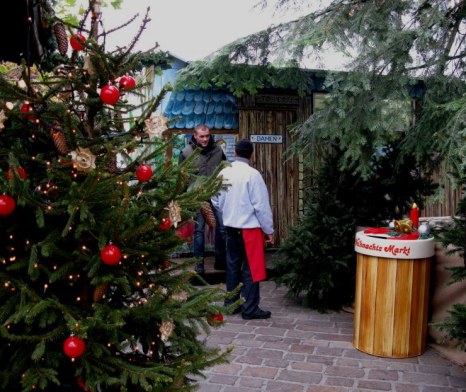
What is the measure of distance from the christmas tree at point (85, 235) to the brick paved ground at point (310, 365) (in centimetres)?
155

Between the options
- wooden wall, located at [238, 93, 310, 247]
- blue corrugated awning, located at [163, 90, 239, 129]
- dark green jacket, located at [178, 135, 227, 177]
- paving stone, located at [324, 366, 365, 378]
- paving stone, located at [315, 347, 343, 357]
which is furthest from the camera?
wooden wall, located at [238, 93, 310, 247]

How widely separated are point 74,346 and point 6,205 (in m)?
0.67

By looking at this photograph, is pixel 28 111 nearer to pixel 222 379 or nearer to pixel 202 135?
pixel 222 379

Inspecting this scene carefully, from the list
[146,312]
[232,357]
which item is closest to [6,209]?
[146,312]

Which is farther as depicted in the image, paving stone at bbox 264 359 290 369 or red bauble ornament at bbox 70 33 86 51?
paving stone at bbox 264 359 290 369

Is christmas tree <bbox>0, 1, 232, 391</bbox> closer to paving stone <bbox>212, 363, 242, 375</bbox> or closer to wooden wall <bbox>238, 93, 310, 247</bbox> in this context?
paving stone <bbox>212, 363, 242, 375</bbox>

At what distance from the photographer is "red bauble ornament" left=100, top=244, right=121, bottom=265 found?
2.36m

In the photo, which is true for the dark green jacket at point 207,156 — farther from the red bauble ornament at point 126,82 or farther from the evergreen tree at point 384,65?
the red bauble ornament at point 126,82

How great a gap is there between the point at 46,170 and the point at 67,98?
15.9 inches

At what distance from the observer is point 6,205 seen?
7.50 ft

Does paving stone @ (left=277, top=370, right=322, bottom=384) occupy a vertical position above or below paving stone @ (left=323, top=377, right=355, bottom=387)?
below

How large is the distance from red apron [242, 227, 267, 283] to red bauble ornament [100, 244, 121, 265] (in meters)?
3.72

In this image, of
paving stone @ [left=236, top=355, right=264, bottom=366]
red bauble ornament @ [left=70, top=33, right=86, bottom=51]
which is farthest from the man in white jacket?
red bauble ornament @ [left=70, top=33, right=86, bottom=51]

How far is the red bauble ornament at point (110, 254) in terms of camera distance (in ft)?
7.74
